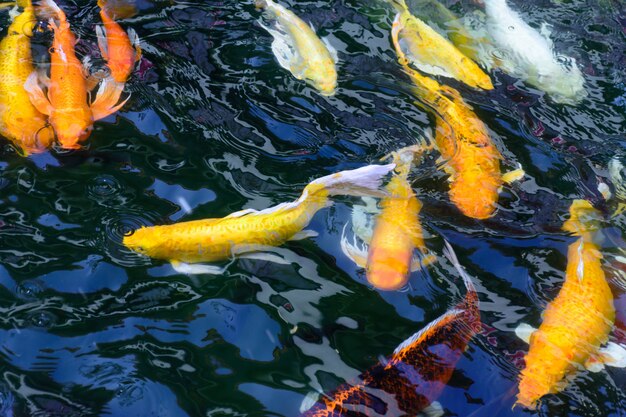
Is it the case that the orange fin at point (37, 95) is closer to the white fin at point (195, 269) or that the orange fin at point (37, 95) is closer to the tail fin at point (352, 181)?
the white fin at point (195, 269)

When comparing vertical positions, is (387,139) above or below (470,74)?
below

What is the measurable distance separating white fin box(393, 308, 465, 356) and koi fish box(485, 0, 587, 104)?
2773 mm

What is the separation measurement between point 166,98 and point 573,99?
3.74 m

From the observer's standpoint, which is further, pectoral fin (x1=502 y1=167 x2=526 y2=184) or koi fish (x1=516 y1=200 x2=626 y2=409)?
pectoral fin (x1=502 y1=167 x2=526 y2=184)

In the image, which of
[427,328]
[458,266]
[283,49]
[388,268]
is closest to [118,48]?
[283,49]

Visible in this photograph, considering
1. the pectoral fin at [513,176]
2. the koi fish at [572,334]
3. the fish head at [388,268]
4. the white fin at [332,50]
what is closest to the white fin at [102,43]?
the white fin at [332,50]

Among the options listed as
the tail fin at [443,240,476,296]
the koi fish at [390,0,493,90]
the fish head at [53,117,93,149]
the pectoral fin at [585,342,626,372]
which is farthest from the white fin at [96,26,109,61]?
the pectoral fin at [585,342,626,372]

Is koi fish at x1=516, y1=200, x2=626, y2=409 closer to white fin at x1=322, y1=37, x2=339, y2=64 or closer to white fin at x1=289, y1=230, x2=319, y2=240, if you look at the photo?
white fin at x1=289, y1=230, x2=319, y2=240

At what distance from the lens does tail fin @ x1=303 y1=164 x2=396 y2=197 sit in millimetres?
4418

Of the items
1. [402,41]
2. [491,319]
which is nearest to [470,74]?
[402,41]

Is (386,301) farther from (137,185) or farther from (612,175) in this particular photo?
(612,175)

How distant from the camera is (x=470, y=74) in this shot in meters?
5.69

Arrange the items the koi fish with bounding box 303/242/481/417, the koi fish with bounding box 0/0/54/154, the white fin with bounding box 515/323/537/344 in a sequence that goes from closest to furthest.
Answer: the koi fish with bounding box 303/242/481/417
the white fin with bounding box 515/323/537/344
the koi fish with bounding box 0/0/54/154

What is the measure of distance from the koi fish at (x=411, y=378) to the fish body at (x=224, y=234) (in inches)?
45.7
